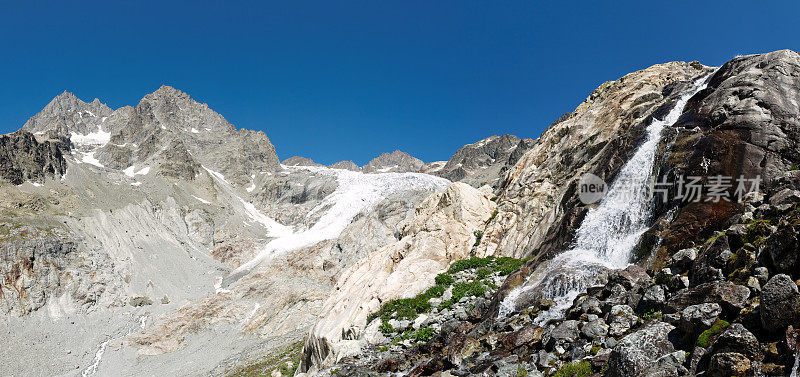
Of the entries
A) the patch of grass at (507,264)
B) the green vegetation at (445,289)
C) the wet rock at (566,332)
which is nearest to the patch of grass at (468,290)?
the green vegetation at (445,289)

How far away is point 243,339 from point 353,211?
97.9m

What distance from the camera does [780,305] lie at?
7.31 metres

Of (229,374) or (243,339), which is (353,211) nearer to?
(243,339)

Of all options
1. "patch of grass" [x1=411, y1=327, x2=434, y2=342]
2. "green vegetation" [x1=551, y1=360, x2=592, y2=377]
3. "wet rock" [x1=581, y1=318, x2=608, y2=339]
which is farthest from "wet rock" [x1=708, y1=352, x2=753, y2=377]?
"patch of grass" [x1=411, y1=327, x2=434, y2=342]

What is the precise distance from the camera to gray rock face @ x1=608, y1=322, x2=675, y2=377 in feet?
28.0

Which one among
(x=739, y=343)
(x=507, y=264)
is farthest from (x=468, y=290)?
(x=739, y=343)

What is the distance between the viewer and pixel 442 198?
41219mm

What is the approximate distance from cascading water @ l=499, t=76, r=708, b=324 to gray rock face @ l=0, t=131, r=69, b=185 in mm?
171180

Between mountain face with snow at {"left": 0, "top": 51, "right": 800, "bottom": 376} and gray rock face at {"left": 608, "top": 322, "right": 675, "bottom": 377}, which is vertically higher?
mountain face with snow at {"left": 0, "top": 51, "right": 800, "bottom": 376}

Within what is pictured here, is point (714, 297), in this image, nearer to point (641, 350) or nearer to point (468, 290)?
point (641, 350)

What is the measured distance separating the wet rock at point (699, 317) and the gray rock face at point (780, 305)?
1.23 metres

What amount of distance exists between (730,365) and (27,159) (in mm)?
192587

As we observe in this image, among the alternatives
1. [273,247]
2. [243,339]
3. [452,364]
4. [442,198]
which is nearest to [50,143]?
[273,247]

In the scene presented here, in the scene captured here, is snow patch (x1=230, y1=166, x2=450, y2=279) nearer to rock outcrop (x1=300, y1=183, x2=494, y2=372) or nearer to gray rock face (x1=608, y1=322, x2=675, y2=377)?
rock outcrop (x1=300, y1=183, x2=494, y2=372)
